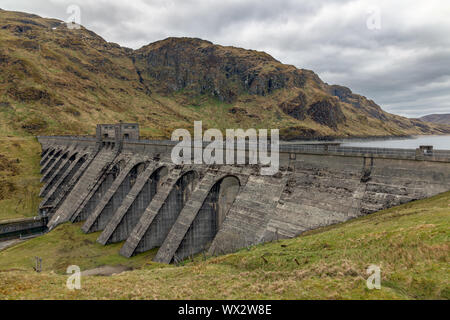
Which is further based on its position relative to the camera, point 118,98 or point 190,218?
point 118,98

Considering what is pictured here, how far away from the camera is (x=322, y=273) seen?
12.2 meters

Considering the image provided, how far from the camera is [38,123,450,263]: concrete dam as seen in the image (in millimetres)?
21469

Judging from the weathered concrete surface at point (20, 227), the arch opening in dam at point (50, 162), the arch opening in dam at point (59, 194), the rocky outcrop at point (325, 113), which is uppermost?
the rocky outcrop at point (325, 113)

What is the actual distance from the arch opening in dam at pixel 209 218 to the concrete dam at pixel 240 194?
11 centimetres

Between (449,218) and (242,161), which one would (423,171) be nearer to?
(449,218)

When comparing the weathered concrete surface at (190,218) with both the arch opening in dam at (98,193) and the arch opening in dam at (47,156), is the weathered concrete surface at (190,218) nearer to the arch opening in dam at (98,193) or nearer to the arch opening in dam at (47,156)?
the arch opening in dam at (98,193)

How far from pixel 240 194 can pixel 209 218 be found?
16.2 ft

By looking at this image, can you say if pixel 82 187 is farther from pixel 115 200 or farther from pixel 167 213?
pixel 167 213

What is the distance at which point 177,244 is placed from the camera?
28766 mm

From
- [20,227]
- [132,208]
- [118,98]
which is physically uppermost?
[118,98]

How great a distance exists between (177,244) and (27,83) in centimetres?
13000

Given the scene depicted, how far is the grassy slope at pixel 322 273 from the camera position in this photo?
10.4 meters

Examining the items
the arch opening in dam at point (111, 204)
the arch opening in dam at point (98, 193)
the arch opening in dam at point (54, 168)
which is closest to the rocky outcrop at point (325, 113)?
the arch opening in dam at point (54, 168)

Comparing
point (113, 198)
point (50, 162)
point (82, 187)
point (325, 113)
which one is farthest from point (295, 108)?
point (113, 198)
